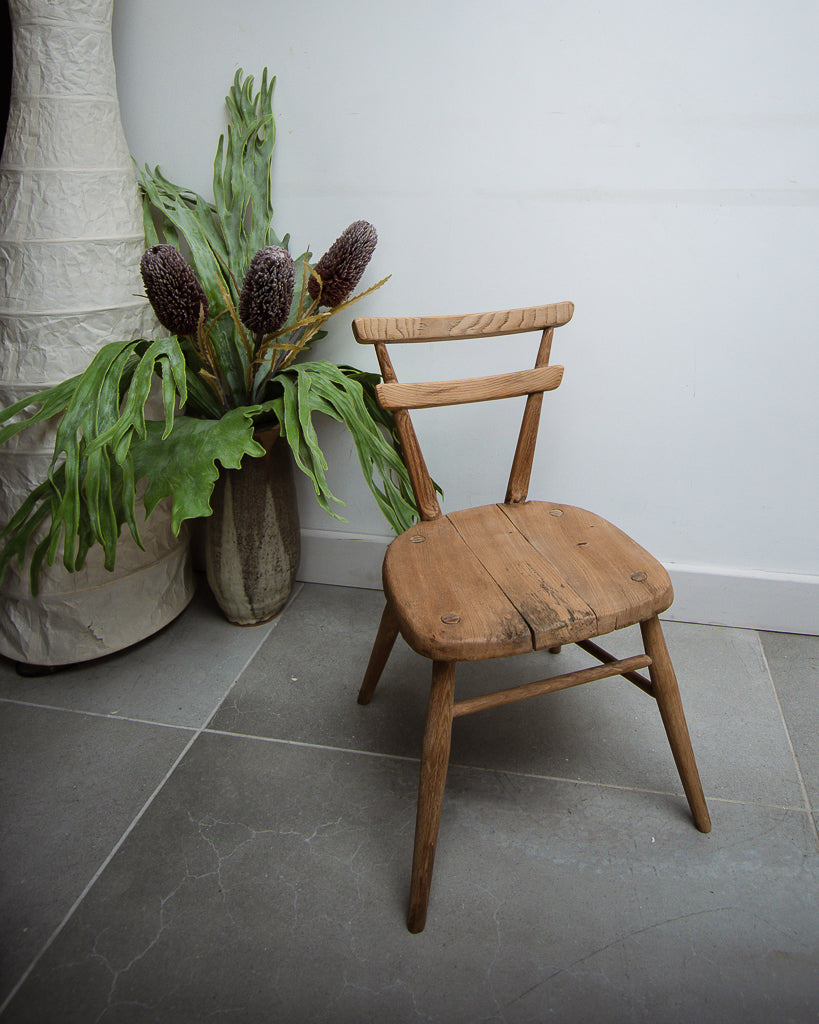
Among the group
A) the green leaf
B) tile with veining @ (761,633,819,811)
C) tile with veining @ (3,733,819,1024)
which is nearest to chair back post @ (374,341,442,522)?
the green leaf

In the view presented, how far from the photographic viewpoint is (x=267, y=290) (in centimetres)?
120

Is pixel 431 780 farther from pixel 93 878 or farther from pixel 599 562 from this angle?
pixel 93 878

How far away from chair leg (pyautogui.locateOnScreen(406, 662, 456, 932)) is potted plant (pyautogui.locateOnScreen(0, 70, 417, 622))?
0.36 meters

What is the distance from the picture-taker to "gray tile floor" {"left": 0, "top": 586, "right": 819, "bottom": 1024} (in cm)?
99

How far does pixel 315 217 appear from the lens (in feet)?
5.24

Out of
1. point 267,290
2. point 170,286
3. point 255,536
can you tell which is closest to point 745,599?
point 255,536

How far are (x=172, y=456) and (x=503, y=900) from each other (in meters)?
0.92

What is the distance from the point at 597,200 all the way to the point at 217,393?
0.88 metres

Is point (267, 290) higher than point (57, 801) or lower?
higher

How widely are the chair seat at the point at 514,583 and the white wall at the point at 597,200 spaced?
0.45m

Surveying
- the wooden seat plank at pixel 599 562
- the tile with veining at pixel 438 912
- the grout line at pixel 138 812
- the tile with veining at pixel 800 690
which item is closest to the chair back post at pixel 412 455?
the wooden seat plank at pixel 599 562

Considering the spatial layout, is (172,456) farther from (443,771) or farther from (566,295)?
(566,295)

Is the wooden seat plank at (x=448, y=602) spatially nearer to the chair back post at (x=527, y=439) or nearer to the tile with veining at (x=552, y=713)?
the chair back post at (x=527, y=439)

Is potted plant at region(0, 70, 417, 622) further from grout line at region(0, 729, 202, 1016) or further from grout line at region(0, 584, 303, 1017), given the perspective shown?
grout line at region(0, 729, 202, 1016)
